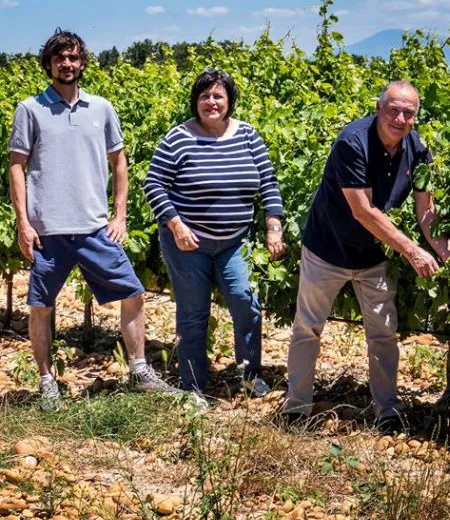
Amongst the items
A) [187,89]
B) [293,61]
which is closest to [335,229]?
[187,89]

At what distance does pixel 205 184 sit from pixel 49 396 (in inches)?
50.2

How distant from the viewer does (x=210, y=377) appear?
6.07 meters

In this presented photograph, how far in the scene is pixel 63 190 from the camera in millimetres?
5113

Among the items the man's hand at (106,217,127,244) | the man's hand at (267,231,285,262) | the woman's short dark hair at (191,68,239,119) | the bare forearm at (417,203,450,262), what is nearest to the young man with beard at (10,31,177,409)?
the man's hand at (106,217,127,244)

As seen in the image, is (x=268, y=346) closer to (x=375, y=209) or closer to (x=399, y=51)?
(x=375, y=209)

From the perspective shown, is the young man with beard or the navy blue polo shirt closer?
the navy blue polo shirt

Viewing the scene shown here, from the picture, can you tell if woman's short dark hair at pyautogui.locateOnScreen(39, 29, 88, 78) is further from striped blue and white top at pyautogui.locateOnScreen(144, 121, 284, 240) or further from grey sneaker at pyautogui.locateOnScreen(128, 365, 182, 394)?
grey sneaker at pyautogui.locateOnScreen(128, 365, 182, 394)

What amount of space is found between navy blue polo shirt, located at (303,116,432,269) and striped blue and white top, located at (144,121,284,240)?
473 millimetres

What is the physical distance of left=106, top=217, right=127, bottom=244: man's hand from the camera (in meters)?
5.32

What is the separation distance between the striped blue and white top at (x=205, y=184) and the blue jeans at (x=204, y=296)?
10cm

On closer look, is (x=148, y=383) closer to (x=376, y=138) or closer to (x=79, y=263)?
(x=79, y=263)

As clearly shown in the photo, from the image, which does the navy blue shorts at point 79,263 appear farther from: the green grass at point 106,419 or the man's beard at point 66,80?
the man's beard at point 66,80

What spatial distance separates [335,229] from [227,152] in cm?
80

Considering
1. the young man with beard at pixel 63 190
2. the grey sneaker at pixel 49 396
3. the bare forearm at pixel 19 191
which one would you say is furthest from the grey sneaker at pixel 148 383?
the bare forearm at pixel 19 191
